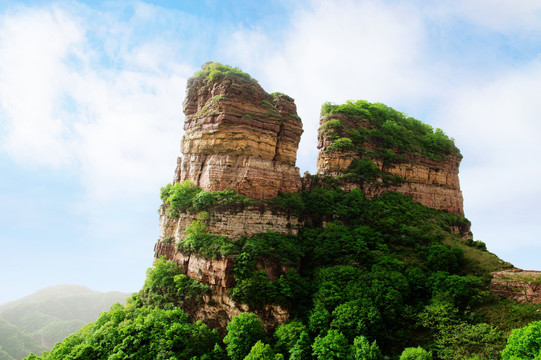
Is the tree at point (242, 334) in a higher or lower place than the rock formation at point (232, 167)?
lower

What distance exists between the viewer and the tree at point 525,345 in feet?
60.4

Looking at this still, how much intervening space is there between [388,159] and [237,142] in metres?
23.5

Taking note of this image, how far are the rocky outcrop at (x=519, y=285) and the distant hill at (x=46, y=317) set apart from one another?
8800 cm

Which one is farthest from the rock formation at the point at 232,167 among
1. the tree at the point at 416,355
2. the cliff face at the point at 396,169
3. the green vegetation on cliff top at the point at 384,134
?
the tree at the point at 416,355

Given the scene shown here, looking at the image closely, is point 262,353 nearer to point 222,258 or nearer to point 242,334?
point 242,334

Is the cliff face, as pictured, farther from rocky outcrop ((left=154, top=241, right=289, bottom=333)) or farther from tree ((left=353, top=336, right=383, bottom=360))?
tree ((left=353, top=336, right=383, bottom=360))

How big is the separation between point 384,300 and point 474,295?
25.0 feet

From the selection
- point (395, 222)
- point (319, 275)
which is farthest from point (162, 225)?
point (395, 222)

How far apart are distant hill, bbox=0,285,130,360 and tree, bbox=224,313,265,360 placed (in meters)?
70.1

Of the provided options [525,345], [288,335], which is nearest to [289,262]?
[288,335]

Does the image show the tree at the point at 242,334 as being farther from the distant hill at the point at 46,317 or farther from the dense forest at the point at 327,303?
the distant hill at the point at 46,317

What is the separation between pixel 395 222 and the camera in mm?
37844

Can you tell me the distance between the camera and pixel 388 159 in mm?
45531

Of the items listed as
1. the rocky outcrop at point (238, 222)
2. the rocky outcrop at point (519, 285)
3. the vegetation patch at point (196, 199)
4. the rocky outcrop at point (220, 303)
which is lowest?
the rocky outcrop at point (220, 303)
